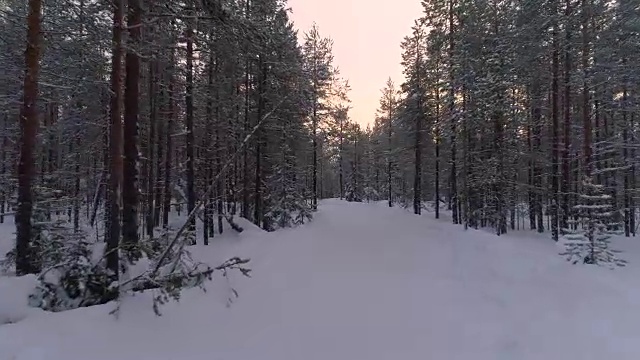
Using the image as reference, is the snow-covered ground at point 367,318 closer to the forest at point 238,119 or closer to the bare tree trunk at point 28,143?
Result: the forest at point 238,119

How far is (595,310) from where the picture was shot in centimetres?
685

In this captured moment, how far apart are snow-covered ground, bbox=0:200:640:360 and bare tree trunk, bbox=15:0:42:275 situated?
2.65 metres

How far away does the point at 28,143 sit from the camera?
794 cm

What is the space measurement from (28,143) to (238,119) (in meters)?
13.9

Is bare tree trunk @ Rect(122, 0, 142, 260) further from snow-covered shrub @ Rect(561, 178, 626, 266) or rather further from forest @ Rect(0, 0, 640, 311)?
snow-covered shrub @ Rect(561, 178, 626, 266)

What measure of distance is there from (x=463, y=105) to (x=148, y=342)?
2050 centimetres

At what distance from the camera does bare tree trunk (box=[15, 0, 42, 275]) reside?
764 centimetres

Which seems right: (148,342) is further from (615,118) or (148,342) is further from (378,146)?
(378,146)

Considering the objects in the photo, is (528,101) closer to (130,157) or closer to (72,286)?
(130,157)

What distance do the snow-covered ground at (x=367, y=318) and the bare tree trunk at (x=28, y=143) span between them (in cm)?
265

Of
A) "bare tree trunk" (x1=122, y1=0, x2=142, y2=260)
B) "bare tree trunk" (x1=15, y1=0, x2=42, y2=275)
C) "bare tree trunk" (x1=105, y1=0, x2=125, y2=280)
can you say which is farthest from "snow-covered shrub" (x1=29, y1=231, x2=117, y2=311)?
"bare tree trunk" (x1=15, y1=0, x2=42, y2=275)

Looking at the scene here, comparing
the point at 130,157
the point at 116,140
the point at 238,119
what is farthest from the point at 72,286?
the point at 238,119

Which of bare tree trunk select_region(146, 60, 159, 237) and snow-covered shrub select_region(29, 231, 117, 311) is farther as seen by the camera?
bare tree trunk select_region(146, 60, 159, 237)

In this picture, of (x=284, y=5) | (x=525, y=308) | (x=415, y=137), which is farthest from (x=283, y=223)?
(x=525, y=308)
